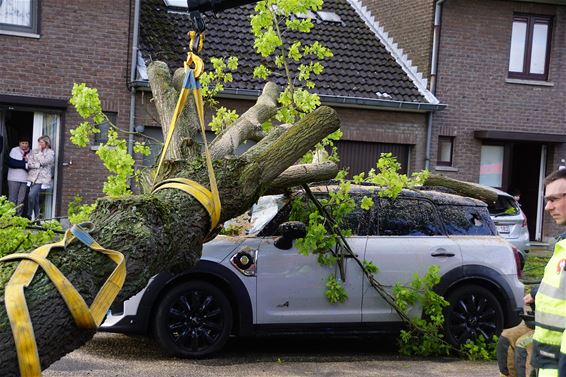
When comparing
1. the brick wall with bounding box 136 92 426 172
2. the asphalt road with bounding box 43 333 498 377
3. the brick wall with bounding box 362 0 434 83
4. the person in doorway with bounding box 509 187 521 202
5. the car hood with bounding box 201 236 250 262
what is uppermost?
the brick wall with bounding box 362 0 434 83

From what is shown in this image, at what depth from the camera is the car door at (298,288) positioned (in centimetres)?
809

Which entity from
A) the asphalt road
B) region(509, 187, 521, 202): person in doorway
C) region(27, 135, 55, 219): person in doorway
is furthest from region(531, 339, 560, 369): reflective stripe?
region(509, 187, 521, 202): person in doorway

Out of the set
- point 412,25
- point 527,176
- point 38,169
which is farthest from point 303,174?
point 527,176

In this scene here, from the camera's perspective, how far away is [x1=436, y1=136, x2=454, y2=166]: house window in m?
18.4

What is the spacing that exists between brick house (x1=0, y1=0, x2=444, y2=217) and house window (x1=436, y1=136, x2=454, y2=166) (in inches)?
38.5

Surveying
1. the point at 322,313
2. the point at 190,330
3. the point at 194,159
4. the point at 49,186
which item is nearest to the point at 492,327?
the point at 322,313

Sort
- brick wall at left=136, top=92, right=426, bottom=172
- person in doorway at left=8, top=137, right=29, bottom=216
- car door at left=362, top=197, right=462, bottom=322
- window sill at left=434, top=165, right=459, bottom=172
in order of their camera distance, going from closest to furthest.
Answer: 1. car door at left=362, top=197, right=462, bottom=322
2. person in doorway at left=8, top=137, right=29, bottom=216
3. brick wall at left=136, top=92, right=426, bottom=172
4. window sill at left=434, top=165, right=459, bottom=172

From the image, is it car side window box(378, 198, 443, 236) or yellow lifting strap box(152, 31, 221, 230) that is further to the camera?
car side window box(378, 198, 443, 236)

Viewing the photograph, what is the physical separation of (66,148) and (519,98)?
1019cm

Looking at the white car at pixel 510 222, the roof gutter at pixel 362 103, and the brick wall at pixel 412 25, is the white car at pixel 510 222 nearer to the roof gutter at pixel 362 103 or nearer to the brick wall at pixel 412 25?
the roof gutter at pixel 362 103

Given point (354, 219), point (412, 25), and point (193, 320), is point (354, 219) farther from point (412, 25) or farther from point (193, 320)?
point (412, 25)

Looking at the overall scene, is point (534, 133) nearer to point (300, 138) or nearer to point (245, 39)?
point (245, 39)

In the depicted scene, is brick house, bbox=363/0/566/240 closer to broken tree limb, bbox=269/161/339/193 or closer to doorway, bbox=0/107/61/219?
doorway, bbox=0/107/61/219

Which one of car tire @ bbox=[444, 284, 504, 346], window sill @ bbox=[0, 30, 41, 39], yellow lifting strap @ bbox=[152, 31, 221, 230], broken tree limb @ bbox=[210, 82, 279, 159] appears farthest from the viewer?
window sill @ bbox=[0, 30, 41, 39]
